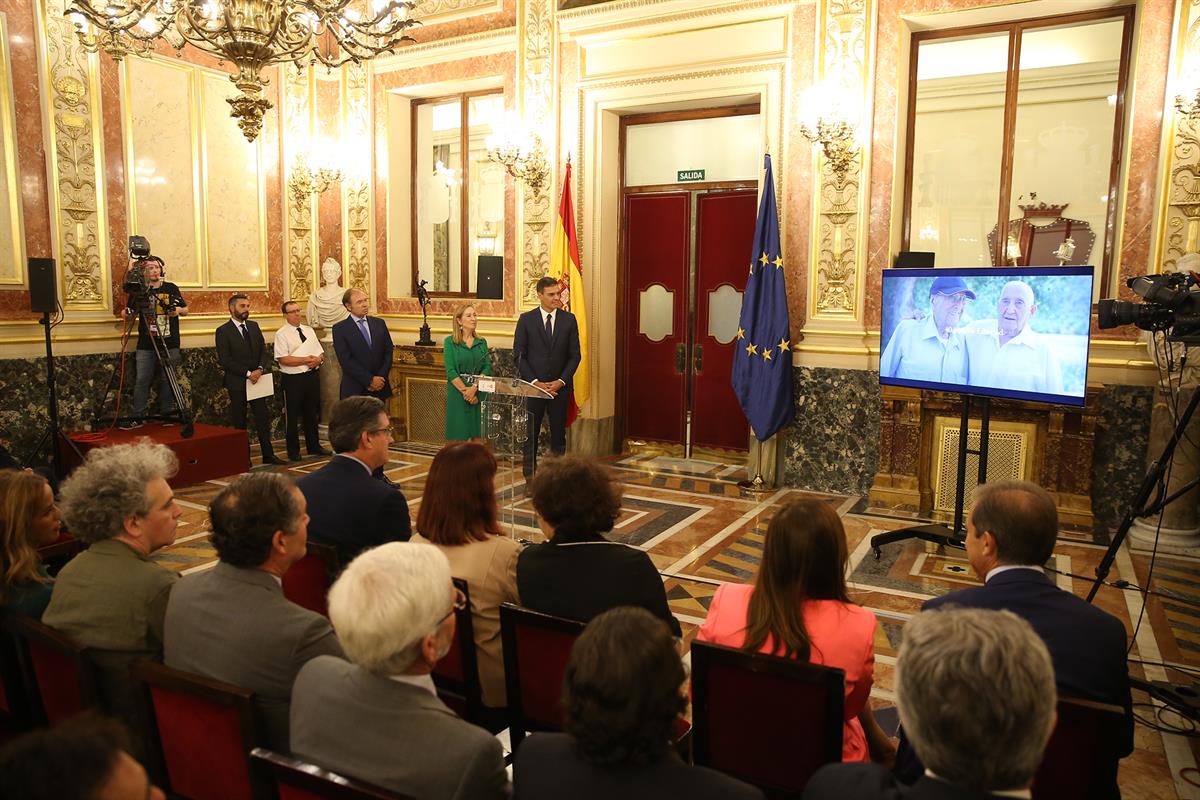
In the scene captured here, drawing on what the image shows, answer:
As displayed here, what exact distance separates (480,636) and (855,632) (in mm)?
1027

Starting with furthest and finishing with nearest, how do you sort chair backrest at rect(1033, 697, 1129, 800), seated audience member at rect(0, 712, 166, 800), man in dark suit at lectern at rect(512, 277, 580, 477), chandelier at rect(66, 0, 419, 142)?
1. man in dark suit at lectern at rect(512, 277, 580, 477)
2. chandelier at rect(66, 0, 419, 142)
3. chair backrest at rect(1033, 697, 1129, 800)
4. seated audience member at rect(0, 712, 166, 800)

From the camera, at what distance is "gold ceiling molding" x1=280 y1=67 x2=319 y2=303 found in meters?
8.90

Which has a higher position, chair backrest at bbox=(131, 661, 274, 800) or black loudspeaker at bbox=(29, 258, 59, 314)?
black loudspeaker at bbox=(29, 258, 59, 314)

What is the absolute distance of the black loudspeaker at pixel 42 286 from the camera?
6.39 m

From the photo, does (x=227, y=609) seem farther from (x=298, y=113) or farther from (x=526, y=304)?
(x=298, y=113)

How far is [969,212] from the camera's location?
664cm

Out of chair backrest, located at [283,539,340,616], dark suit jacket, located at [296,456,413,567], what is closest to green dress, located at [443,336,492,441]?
dark suit jacket, located at [296,456,413,567]

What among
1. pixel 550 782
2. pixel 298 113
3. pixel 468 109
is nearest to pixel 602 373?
pixel 468 109

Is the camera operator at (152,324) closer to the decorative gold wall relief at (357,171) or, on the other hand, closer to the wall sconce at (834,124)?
the decorative gold wall relief at (357,171)

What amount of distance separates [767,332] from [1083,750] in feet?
17.2

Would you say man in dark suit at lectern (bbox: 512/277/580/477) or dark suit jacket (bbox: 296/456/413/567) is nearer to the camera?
dark suit jacket (bbox: 296/456/413/567)

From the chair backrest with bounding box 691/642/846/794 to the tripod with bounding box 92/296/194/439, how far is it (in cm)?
620

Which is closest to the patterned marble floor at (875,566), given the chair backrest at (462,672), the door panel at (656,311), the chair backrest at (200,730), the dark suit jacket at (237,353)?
the door panel at (656,311)

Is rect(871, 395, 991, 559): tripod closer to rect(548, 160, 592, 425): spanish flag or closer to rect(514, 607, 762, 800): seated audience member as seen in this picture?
rect(548, 160, 592, 425): spanish flag
